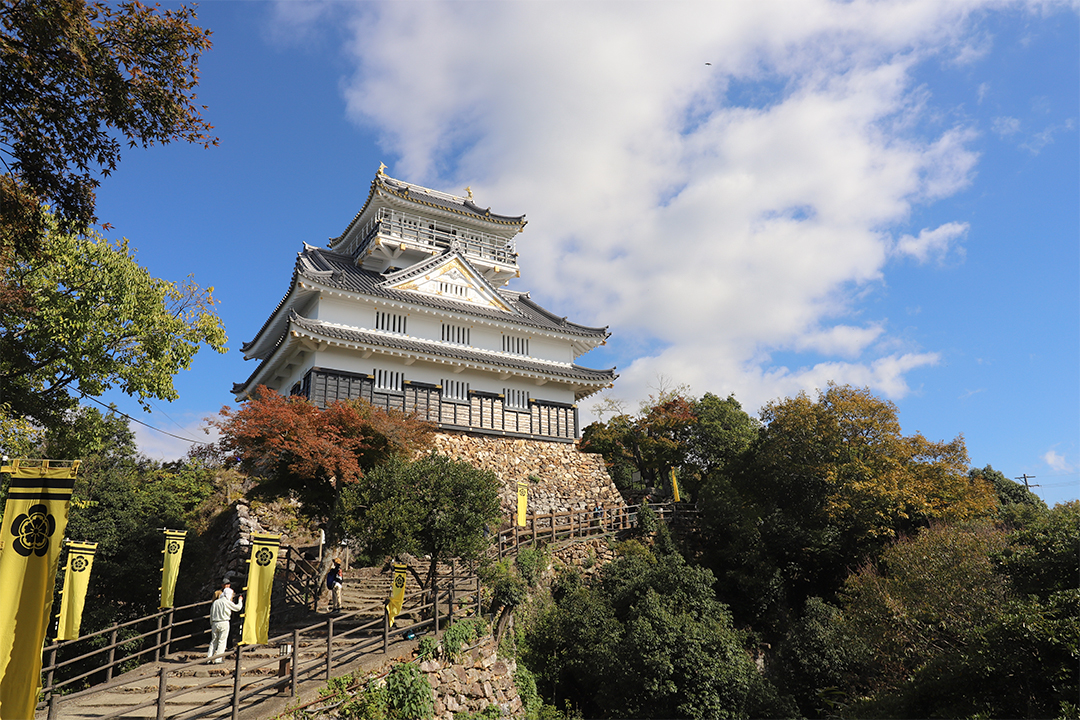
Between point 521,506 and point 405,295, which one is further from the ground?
point 405,295

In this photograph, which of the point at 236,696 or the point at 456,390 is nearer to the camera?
the point at 236,696

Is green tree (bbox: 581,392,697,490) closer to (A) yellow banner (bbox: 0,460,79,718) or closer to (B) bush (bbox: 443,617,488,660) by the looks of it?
(B) bush (bbox: 443,617,488,660)

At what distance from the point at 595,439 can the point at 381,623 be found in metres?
19.4

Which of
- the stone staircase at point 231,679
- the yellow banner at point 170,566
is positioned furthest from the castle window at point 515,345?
the yellow banner at point 170,566

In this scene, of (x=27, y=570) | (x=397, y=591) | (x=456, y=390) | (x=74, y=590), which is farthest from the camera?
(x=456, y=390)

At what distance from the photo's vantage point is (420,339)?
27.5 metres

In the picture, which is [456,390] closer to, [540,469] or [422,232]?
[540,469]

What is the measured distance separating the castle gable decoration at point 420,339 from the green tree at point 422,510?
10.6 m

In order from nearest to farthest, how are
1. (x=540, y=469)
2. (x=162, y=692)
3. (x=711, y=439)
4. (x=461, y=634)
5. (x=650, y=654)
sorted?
(x=162, y=692) → (x=461, y=634) → (x=650, y=654) → (x=540, y=469) → (x=711, y=439)

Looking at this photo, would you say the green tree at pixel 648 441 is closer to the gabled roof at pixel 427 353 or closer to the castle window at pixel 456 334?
the gabled roof at pixel 427 353

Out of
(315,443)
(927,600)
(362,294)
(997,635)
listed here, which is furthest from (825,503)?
(362,294)

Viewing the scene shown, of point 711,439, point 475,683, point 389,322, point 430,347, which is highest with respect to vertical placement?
point 389,322

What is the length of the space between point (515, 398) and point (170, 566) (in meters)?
15.9

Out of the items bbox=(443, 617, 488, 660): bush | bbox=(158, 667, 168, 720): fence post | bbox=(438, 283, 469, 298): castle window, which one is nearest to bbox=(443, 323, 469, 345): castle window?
bbox=(438, 283, 469, 298): castle window
